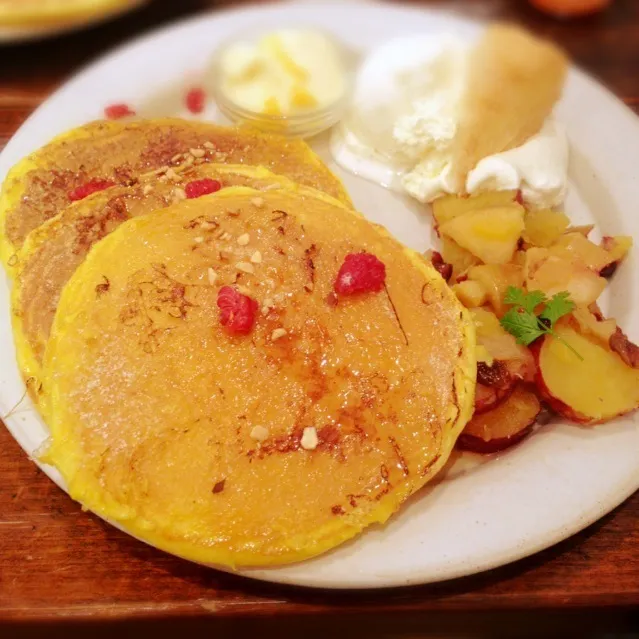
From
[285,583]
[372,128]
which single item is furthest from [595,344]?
[372,128]

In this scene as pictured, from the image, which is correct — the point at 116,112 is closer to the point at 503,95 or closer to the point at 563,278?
the point at 503,95

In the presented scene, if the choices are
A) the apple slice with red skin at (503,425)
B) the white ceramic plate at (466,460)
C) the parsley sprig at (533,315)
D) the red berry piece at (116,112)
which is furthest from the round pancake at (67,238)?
the apple slice with red skin at (503,425)

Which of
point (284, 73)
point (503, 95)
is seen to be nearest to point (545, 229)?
point (503, 95)

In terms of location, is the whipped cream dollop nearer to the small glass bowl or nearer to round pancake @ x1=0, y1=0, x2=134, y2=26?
the small glass bowl

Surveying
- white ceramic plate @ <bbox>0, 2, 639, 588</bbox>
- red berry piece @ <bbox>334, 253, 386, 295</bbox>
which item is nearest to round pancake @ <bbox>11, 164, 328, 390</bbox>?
white ceramic plate @ <bbox>0, 2, 639, 588</bbox>

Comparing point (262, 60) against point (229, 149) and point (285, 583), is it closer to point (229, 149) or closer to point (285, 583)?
point (229, 149)
